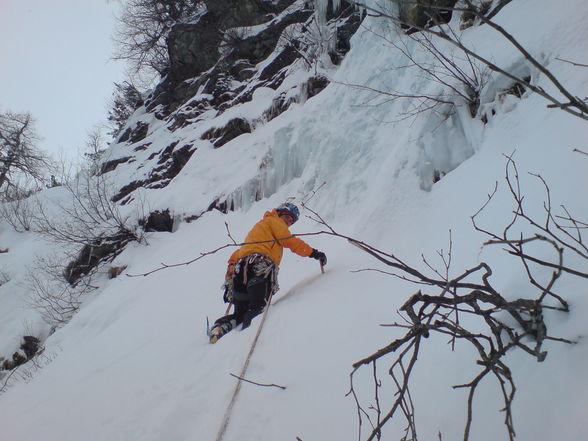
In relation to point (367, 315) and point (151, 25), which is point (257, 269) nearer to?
point (367, 315)

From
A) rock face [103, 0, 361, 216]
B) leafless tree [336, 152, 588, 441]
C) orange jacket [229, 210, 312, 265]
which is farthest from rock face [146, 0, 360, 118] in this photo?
leafless tree [336, 152, 588, 441]

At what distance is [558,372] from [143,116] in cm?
1670

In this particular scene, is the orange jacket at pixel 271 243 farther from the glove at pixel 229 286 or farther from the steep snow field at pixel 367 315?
the steep snow field at pixel 367 315

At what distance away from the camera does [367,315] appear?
1750 mm

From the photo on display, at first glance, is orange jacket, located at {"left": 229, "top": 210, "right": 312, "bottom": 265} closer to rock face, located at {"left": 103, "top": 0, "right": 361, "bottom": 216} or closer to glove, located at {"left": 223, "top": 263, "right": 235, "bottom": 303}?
glove, located at {"left": 223, "top": 263, "right": 235, "bottom": 303}

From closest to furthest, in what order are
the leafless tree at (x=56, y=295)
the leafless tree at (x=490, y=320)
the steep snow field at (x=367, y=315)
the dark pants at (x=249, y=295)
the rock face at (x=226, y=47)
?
the leafless tree at (x=490, y=320), the steep snow field at (x=367, y=315), the dark pants at (x=249, y=295), the leafless tree at (x=56, y=295), the rock face at (x=226, y=47)

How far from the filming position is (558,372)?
2.78 ft

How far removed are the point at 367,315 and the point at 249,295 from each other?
1.55 meters

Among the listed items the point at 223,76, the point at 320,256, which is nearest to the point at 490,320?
the point at 320,256

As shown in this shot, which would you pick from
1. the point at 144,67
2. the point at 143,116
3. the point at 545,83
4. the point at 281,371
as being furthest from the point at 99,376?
the point at 144,67

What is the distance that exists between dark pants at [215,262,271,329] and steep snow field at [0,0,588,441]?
0.21 meters

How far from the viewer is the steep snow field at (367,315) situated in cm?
100

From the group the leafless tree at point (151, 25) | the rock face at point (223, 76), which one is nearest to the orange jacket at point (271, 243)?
the rock face at point (223, 76)

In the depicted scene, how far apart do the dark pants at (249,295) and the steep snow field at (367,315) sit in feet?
0.69
